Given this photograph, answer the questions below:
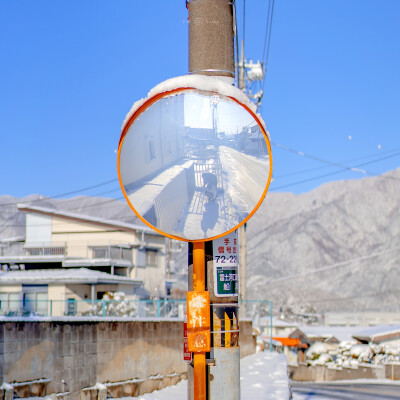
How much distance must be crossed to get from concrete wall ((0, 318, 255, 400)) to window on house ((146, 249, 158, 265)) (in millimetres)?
27082

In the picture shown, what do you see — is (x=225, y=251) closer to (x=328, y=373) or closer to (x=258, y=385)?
(x=258, y=385)

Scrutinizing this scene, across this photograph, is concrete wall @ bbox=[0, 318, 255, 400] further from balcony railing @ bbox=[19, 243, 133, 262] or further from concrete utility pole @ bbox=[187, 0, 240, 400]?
balcony railing @ bbox=[19, 243, 133, 262]

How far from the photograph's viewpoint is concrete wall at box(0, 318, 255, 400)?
1084cm

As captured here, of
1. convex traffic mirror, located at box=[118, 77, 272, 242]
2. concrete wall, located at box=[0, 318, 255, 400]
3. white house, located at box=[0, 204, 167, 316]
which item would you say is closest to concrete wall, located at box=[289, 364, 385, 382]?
white house, located at box=[0, 204, 167, 316]

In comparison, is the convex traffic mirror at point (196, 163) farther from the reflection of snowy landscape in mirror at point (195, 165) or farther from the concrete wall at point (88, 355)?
the concrete wall at point (88, 355)

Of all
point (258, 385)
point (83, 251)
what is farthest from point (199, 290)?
point (83, 251)

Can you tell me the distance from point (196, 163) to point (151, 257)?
4097 cm

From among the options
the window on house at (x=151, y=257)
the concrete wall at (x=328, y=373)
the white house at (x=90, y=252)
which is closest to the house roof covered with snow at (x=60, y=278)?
the white house at (x=90, y=252)

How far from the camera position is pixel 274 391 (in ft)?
46.1

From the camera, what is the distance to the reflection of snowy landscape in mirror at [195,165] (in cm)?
442

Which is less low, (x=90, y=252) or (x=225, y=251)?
(x=90, y=252)

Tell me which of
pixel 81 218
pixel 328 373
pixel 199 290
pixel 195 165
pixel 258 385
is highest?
pixel 81 218

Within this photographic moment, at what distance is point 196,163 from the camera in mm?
4418

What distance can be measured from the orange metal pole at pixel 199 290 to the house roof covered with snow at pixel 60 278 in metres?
31.9
